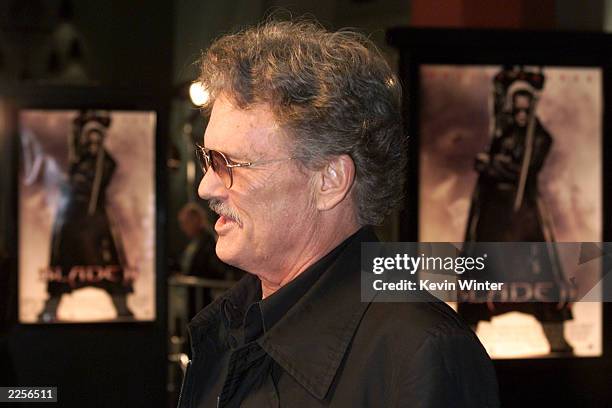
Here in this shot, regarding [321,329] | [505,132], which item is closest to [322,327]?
[321,329]

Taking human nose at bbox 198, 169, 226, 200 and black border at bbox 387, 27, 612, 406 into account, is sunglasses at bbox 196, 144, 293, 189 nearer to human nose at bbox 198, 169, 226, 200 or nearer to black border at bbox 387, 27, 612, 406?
human nose at bbox 198, 169, 226, 200

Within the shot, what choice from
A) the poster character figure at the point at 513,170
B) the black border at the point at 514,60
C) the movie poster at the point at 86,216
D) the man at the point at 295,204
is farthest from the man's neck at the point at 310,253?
the movie poster at the point at 86,216

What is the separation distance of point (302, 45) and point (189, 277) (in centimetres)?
221

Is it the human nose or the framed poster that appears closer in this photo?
the human nose

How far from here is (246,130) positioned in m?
1.20

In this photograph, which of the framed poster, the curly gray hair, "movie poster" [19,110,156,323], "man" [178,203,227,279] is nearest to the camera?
the curly gray hair

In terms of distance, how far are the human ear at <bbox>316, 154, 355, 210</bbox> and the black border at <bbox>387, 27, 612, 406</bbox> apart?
1.29 meters

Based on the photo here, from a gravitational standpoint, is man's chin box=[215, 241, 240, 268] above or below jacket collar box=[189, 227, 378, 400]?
above

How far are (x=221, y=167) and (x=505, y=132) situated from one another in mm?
1584

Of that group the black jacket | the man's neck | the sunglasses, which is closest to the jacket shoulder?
the black jacket

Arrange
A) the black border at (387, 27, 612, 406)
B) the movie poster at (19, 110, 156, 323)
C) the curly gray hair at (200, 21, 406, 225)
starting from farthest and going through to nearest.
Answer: the movie poster at (19, 110, 156, 323)
the black border at (387, 27, 612, 406)
the curly gray hair at (200, 21, 406, 225)

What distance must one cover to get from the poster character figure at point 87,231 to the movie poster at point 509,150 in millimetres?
1000

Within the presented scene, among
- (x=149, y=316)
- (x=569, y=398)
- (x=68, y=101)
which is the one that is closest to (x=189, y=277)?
(x=149, y=316)

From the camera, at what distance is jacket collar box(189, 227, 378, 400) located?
1.10 m
